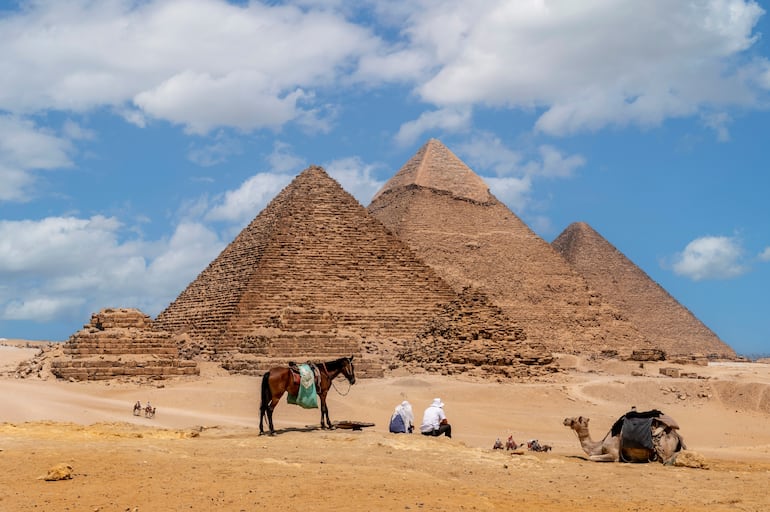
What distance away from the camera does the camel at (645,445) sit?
982cm

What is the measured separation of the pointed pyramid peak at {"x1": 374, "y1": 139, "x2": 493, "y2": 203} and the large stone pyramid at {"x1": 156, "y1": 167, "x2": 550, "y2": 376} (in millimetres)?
17519

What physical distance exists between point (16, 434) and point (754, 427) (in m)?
15.9

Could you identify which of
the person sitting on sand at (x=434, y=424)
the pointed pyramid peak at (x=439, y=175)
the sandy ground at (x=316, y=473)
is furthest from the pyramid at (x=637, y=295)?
the person sitting on sand at (x=434, y=424)

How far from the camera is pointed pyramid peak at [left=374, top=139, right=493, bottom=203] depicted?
6856cm

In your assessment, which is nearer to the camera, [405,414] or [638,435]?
[638,435]

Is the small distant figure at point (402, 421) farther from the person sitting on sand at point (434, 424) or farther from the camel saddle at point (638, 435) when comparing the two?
the camel saddle at point (638, 435)

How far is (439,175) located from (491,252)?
24.6ft

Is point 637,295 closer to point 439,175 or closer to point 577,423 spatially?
point 439,175

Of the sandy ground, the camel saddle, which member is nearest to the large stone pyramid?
the sandy ground

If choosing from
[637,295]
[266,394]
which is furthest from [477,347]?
[637,295]

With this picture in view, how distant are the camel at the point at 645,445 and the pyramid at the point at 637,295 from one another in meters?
72.8

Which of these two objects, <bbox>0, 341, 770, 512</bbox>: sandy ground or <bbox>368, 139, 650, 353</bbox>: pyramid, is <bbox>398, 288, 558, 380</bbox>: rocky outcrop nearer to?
<bbox>0, 341, 770, 512</bbox>: sandy ground

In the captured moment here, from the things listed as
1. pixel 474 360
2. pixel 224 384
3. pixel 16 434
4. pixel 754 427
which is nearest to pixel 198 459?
pixel 16 434

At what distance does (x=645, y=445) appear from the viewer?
9.82 metres
